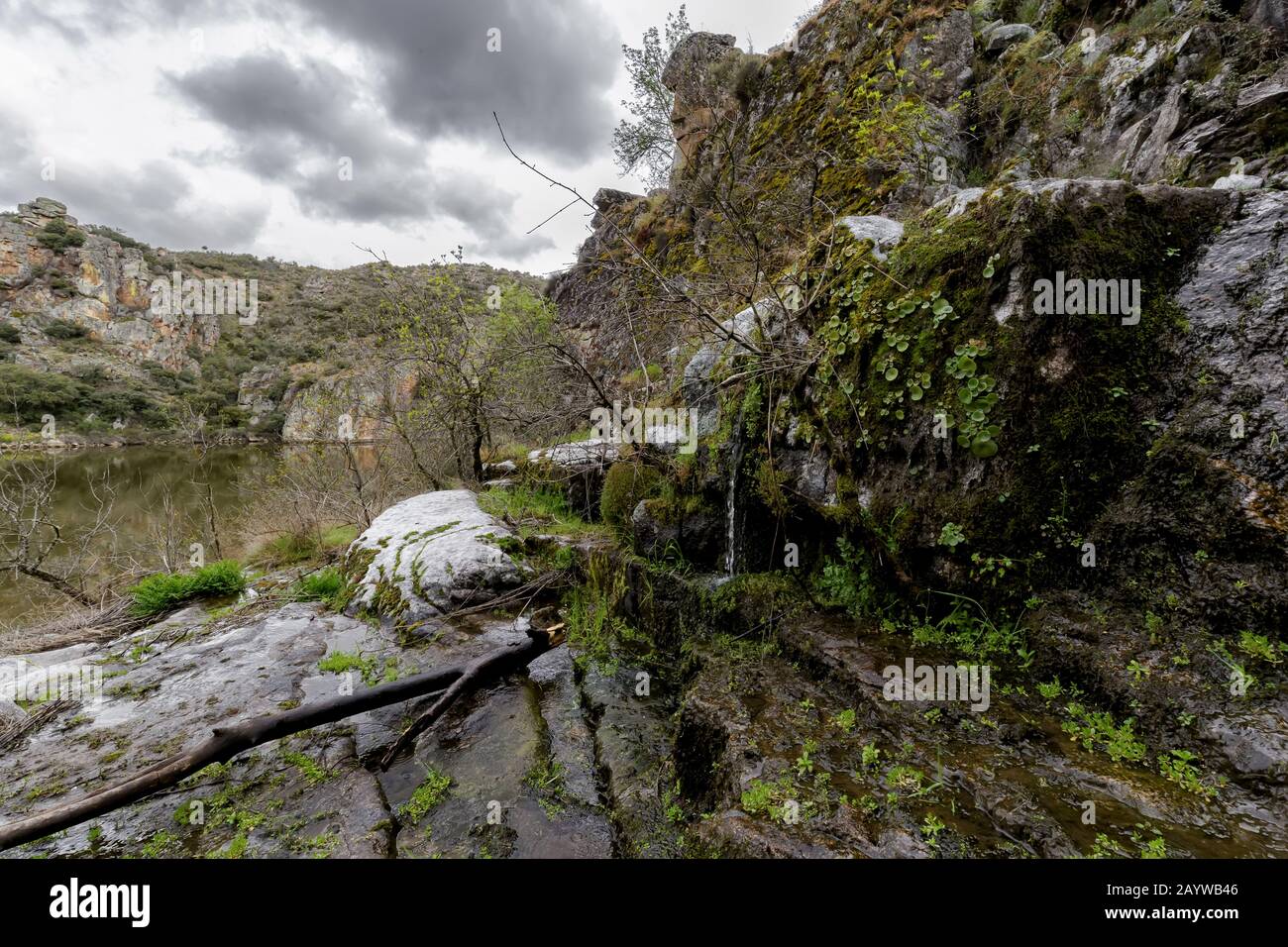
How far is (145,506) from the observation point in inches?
588

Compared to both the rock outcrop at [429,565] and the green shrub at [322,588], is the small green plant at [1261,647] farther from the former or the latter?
the green shrub at [322,588]

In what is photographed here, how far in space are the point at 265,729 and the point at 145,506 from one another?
57.1 ft

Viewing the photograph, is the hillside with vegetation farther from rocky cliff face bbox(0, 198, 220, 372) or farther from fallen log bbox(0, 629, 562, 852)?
rocky cliff face bbox(0, 198, 220, 372)

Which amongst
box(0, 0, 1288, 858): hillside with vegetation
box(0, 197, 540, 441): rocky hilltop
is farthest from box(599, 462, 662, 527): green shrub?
box(0, 197, 540, 441): rocky hilltop

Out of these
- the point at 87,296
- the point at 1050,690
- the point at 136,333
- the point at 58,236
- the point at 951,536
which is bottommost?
the point at 1050,690

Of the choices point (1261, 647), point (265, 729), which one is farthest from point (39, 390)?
point (1261, 647)

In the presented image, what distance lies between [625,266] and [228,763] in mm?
5691

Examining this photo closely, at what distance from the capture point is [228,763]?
11.5ft

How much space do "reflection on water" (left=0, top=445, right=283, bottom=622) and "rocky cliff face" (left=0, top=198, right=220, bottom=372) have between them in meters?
26.9

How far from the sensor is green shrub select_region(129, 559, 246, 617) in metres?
6.89

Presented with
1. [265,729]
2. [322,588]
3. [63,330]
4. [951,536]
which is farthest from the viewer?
[63,330]

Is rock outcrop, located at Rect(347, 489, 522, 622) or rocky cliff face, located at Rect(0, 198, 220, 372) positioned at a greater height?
rocky cliff face, located at Rect(0, 198, 220, 372)

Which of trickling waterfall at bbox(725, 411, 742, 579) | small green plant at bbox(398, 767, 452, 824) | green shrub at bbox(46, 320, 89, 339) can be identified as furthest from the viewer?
green shrub at bbox(46, 320, 89, 339)

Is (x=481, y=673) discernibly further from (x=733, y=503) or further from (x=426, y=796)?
(x=733, y=503)
